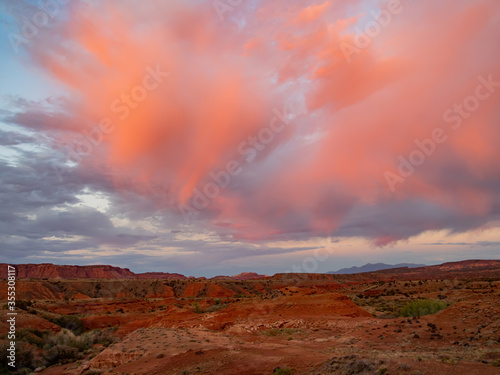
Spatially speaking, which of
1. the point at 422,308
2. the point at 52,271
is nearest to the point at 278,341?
the point at 422,308

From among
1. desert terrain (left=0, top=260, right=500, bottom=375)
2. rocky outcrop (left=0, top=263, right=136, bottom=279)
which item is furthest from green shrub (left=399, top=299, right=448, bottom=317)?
rocky outcrop (left=0, top=263, right=136, bottom=279)

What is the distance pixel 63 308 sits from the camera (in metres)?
52.2

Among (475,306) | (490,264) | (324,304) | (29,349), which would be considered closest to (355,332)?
(475,306)

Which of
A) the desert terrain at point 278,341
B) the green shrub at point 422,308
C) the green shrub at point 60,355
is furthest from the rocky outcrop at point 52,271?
the green shrub at point 422,308

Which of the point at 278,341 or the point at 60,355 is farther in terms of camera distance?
the point at 60,355

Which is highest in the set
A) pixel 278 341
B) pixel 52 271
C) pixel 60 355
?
pixel 52 271

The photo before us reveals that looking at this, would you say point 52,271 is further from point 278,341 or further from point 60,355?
point 278,341

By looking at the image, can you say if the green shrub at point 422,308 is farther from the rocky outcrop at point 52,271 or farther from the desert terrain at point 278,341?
the rocky outcrop at point 52,271

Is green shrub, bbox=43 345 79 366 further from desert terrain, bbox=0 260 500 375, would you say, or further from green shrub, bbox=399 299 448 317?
green shrub, bbox=399 299 448 317

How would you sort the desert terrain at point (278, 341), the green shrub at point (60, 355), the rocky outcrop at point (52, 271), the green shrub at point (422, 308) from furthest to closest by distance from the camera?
the rocky outcrop at point (52, 271)
the green shrub at point (422, 308)
the green shrub at point (60, 355)
the desert terrain at point (278, 341)

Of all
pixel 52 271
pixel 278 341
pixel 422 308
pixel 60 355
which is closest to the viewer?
pixel 278 341

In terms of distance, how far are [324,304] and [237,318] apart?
10.7 metres

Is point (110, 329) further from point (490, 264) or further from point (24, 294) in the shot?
point (490, 264)

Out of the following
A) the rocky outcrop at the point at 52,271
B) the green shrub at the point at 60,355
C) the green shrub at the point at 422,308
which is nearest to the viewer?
the green shrub at the point at 60,355
